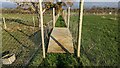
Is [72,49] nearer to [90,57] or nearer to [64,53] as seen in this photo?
[64,53]

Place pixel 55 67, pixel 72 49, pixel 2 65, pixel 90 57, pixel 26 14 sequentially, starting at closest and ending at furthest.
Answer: pixel 55 67 → pixel 2 65 → pixel 90 57 → pixel 72 49 → pixel 26 14

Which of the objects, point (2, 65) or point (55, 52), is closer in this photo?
point (2, 65)

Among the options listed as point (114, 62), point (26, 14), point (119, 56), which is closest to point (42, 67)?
point (114, 62)

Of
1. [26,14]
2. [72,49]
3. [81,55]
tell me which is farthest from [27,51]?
[26,14]

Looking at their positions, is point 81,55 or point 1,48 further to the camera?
point 1,48

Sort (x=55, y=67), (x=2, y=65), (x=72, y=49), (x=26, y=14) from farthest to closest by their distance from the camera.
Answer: (x=26, y=14), (x=72, y=49), (x=2, y=65), (x=55, y=67)

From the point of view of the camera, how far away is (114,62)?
504 cm

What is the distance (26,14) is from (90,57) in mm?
23512

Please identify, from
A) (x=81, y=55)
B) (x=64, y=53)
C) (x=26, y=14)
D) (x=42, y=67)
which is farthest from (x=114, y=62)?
(x=26, y=14)

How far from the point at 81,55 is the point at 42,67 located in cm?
154

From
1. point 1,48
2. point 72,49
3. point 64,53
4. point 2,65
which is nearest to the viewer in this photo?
point 2,65

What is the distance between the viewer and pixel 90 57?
543cm

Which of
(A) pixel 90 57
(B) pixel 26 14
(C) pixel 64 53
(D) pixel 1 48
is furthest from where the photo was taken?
(B) pixel 26 14

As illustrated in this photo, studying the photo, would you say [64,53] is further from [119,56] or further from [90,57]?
[119,56]
